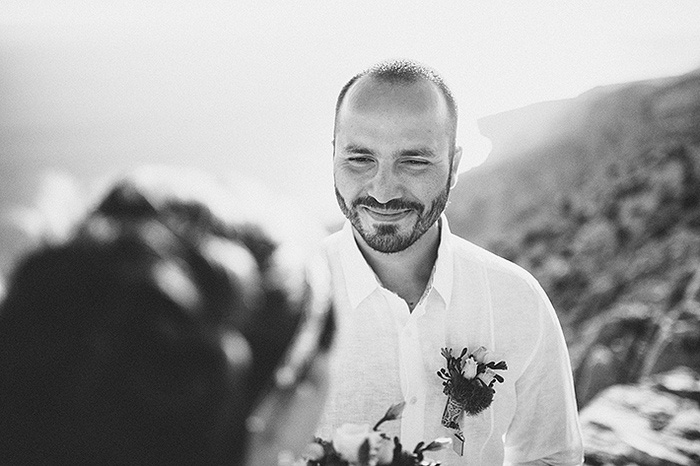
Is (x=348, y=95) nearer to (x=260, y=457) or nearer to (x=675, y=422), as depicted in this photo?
(x=260, y=457)

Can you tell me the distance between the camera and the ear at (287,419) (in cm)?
70

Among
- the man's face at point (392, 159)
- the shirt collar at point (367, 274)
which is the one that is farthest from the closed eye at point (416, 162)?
the shirt collar at point (367, 274)

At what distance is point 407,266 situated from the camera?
2.53 metres

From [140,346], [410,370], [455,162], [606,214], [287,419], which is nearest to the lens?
[140,346]

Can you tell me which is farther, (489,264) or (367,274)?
(489,264)

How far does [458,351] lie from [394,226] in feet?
1.86

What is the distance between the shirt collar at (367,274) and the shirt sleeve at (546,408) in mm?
413

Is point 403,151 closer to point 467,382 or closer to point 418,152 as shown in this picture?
point 418,152

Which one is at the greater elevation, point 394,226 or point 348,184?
point 348,184

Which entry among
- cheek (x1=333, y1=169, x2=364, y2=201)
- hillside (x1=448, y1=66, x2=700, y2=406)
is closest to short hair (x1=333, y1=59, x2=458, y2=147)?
cheek (x1=333, y1=169, x2=364, y2=201)

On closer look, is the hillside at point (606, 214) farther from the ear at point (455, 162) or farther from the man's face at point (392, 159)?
the man's face at point (392, 159)

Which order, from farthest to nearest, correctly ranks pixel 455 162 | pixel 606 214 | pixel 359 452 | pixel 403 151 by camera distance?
pixel 606 214 → pixel 455 162 → pixel 403 151 → pixel 359 452

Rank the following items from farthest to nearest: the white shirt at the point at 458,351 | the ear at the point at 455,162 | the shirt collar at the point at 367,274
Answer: the ear at the point at 455,162
the shirt collar at the point at 367,274
the white shirt at the point at 458,351

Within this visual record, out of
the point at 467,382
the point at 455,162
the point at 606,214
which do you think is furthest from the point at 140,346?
the point at 606,214
